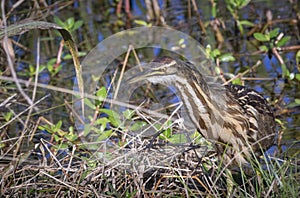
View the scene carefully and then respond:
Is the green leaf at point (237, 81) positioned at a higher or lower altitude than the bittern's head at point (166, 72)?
lower

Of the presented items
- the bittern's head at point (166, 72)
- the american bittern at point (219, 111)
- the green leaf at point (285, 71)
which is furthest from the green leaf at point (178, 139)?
the green leaf at point (285, 71)

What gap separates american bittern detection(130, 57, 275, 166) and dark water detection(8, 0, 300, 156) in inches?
25.3

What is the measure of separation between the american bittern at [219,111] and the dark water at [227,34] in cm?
64

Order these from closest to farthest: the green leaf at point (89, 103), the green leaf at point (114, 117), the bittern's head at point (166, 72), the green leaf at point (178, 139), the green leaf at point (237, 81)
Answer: the bittern's head at point (166, 72) < the green leaf at point (178, 139) < the green leaf at point (114, 117) < the green leaf at point (89, 103) < the green leaf at point (237, 81)

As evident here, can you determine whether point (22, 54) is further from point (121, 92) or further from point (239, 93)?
point (239, 93)

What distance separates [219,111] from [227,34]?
242cm

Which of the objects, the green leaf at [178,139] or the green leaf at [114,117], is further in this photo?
the green leaf at [114,117]

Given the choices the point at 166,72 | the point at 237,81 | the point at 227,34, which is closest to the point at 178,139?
the point at 166,72

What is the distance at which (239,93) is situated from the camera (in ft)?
11.1

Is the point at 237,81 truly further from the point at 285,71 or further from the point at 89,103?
the point at 89,103

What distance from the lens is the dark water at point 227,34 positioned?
4406 mm

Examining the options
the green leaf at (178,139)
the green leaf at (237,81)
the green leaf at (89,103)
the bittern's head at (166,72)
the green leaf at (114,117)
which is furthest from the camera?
the green leaf at (237,81)

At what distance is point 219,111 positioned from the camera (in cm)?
304

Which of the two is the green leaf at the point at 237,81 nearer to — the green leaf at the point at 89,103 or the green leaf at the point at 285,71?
the green leaf at the point at 285,71
